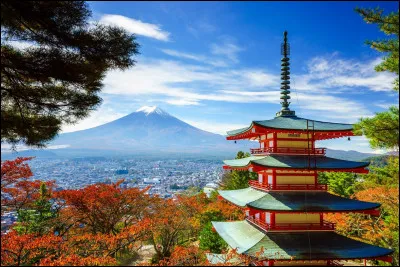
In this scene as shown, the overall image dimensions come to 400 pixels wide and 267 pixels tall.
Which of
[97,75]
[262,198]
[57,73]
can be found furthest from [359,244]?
[57,73]

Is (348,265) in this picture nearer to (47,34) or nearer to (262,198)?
(262,198)

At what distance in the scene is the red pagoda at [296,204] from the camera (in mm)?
10262

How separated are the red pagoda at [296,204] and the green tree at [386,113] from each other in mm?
2503

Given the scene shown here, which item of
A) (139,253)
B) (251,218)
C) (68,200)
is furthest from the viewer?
(139,253)

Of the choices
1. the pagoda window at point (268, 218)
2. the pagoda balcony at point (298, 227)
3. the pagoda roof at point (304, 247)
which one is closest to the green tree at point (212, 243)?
the pagoda roof at point (304, 247)

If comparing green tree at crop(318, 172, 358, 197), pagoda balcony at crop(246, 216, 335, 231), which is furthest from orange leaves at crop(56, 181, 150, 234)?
green tree at crop(318, 172, 358, 197)

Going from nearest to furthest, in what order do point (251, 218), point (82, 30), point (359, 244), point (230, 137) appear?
1. point (82, 30)
2. point (359, 244)
3. point (251, 218)
4. point (230, 137)

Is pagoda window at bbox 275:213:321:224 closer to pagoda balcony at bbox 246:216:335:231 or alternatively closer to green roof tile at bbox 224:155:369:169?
pagoda balcony at bbox 246:216:335:231

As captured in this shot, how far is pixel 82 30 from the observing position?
6.27 meters

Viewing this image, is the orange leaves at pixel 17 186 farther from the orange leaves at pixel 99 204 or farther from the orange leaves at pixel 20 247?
the orange leaves at pixel 20 247

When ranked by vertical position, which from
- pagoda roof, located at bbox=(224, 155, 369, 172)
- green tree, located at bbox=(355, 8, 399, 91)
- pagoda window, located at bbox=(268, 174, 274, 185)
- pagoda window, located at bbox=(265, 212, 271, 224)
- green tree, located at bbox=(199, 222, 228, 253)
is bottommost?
green tree, located at bbox=(199, 222, 228, 253)

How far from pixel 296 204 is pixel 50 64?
921 cm

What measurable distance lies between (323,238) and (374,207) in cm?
225

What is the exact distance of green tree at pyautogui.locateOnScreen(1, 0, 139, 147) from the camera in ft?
19.6
